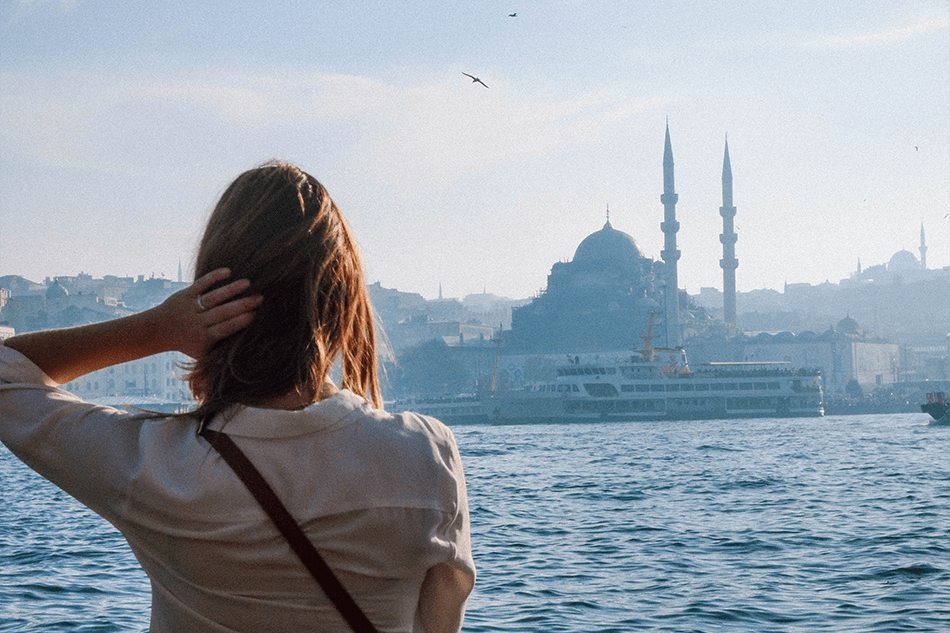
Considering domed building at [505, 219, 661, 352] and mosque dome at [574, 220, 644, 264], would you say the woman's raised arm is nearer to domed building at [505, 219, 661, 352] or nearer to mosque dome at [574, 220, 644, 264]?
domed building at [505, 219, 661, 352]

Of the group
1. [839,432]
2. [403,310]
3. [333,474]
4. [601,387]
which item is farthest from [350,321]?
[403,310]

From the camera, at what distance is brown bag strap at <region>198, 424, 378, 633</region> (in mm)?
1100

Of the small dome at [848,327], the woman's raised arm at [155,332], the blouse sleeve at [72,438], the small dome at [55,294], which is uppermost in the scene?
the small dome at [55,294]

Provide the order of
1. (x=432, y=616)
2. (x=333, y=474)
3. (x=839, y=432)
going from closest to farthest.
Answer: (x=333, y=474) < (x=432, y=616) < (x=839, y=432)

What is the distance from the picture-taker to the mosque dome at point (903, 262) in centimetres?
16970

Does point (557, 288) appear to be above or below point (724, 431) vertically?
above

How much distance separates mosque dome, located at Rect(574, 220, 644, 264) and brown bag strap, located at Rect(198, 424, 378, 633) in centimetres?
7539

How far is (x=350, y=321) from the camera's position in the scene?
1247 millimetres

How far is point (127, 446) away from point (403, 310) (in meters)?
114

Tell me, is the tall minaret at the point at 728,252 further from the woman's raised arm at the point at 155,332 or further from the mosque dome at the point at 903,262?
the mosque dome at the point at 903,262

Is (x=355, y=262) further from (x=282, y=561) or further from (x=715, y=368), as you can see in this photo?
(x=715, y=368)

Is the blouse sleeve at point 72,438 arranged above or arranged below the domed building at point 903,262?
below

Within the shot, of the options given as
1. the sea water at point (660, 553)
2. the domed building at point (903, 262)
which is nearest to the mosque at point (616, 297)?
the sea water at point (660, 553)

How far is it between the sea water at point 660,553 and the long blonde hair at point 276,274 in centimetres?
569
